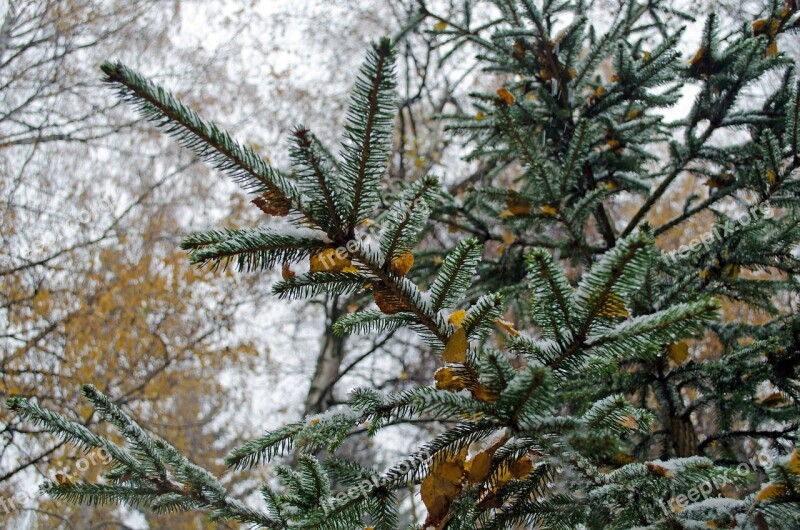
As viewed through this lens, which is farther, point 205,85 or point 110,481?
point 205,85

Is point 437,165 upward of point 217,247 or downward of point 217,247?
upward

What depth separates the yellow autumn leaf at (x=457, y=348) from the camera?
891mm

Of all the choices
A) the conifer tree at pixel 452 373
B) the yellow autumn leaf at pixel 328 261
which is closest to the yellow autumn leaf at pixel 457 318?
the conifer tree at pixel 452 373

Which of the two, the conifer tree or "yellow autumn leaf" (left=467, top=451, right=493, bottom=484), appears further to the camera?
"yellow autumn leaf" (left=467, top=451, right=493, bottom=484)

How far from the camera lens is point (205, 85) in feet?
25.2

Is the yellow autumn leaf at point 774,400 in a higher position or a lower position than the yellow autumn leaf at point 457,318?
higher

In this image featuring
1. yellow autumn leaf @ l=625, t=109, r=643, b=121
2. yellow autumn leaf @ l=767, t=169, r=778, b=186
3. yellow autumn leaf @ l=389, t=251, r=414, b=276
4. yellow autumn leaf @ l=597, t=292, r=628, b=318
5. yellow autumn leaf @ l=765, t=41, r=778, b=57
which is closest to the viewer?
yellow autumn leaf @ l=597, t=292, r=628, b=318

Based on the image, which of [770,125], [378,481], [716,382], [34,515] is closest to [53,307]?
[34,515]

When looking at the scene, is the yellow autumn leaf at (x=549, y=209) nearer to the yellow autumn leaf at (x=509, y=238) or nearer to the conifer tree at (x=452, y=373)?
the conifer tree at (x=452, y=373)

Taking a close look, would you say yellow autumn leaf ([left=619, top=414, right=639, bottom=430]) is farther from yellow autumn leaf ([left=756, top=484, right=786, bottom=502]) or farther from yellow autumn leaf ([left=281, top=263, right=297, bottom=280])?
yellow autumn leaf ([left=281, top=263, right=297, bottom=280])

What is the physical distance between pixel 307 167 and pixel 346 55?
8.34m

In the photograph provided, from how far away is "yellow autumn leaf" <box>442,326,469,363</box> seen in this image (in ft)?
2.92

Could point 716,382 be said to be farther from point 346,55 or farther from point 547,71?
point 346,55

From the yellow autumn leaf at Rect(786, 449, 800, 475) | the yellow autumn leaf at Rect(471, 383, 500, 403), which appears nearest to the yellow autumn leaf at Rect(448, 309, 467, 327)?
the yellow autumn leaf at Rect(471, 383, 500, 403)
